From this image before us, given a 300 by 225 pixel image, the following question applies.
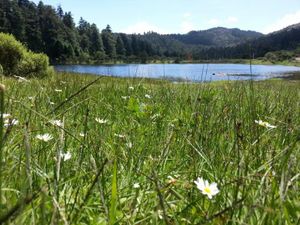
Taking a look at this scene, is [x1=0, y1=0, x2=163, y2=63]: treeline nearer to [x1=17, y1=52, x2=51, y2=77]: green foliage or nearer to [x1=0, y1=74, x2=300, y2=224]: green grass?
[x1=17, y1=52, x2=51, y2=77]: green foliage

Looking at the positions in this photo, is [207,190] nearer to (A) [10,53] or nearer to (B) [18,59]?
(A) [10,53]

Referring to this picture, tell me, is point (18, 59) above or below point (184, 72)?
above

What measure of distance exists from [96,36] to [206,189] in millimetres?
138733

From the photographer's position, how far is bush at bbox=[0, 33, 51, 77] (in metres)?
17.8

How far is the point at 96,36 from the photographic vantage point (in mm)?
135500

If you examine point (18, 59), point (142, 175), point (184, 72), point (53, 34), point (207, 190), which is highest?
point (53, 34)

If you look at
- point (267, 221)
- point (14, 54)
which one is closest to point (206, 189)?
point (267, 221)

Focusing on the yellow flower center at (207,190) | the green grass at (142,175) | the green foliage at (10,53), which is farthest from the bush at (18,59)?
the yellow flower center at (207,190)

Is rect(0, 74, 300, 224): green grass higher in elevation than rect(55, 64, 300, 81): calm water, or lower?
higher

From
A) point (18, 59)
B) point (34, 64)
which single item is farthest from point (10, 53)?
point (34, 64)

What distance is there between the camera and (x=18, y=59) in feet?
61.2

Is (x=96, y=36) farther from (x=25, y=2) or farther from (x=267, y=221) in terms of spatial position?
(x=267, y=221)

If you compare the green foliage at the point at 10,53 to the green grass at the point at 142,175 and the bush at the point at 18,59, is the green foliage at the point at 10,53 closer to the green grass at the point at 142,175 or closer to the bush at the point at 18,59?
the bush at the point at 18,59

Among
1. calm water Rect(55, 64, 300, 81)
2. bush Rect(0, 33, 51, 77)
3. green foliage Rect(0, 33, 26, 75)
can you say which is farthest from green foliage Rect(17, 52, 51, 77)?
calm water Rect(55, 64, 300, 81)
